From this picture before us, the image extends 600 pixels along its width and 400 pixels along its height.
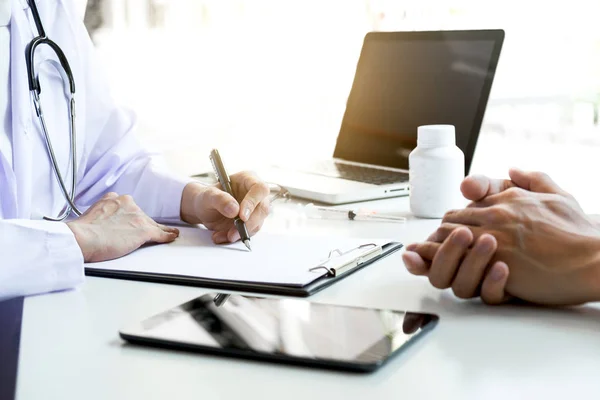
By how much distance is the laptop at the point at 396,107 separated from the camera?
60.1 inches

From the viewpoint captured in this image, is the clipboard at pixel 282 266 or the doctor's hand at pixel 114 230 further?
the doctor's hand at pixel 114 230

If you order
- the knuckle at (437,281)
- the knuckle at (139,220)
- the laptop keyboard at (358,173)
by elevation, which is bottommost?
the laptop keyboard at (358,173)

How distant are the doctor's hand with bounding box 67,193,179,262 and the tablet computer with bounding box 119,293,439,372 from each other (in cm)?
27

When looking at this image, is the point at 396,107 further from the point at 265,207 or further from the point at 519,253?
the point at 519,253

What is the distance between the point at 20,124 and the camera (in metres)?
1.25

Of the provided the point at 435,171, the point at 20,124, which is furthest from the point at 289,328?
the point at 20,124

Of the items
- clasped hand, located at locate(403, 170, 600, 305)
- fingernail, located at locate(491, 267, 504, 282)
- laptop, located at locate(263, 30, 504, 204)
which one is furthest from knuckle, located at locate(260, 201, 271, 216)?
fingernail, located at locate(491, 267, 504, 282)

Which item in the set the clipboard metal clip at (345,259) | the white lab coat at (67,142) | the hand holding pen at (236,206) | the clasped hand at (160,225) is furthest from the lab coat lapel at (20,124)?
the clipboard metal clip at (345,259)

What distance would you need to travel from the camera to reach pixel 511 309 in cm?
76

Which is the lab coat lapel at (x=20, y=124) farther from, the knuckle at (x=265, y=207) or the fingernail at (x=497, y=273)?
the fingernail at (x=497, y=273)

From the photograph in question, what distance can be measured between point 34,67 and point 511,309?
0.91m

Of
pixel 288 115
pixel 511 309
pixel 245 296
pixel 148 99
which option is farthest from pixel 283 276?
pixel 288 115

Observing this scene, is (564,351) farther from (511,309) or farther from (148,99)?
(148,99)

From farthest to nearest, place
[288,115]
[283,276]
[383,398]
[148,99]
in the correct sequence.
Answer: [288,115] < [148,99] < [283,276] < [383,398]
